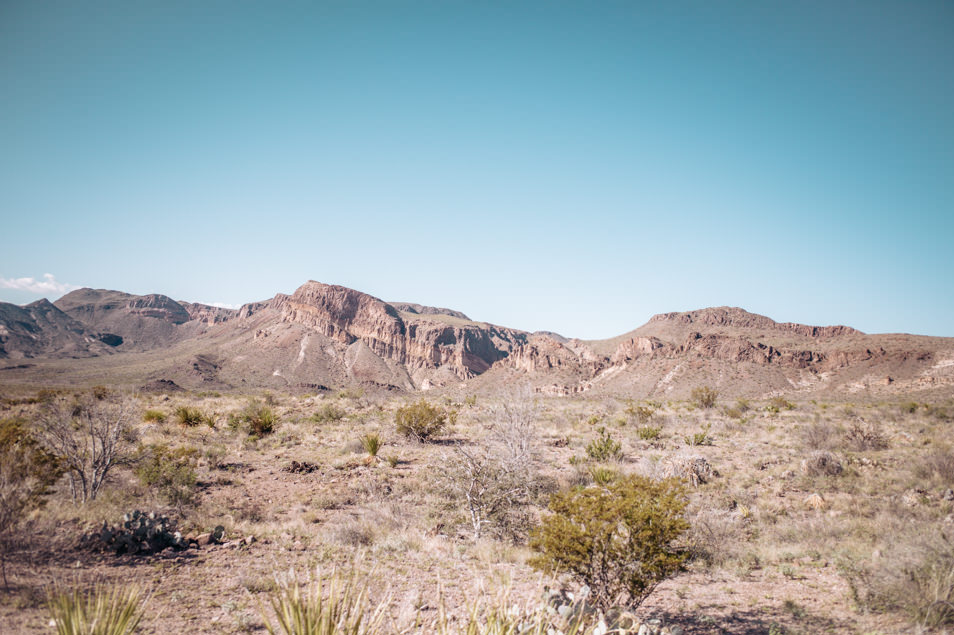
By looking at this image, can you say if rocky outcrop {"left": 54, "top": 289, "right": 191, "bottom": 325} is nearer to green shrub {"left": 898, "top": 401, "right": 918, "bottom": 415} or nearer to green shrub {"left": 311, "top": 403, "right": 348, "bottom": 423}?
green shrub {"left": 311, "top": 403, "right": 348, "bottom": 423}

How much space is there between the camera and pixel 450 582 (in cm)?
603

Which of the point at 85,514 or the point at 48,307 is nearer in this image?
the point at 85,514

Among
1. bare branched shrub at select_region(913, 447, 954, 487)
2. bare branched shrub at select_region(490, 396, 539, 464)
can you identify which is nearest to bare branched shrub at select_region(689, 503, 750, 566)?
bare branched shrub at select_region(490, 396, 539, 464)

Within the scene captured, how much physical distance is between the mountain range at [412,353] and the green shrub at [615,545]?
40.8 metres

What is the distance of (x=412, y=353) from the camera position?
378ft

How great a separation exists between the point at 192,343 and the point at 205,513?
111502 millimetres

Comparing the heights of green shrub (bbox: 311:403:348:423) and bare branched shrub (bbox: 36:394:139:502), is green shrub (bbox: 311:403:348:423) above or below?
below

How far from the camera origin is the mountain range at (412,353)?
46250mm

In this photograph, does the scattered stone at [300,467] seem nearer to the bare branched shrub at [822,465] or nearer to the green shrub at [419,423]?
the green shrub at [419,423]

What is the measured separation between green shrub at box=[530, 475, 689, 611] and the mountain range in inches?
1608

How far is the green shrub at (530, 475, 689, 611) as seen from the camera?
491cm

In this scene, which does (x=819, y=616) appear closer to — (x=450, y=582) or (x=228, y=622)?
(x=450, y=582)

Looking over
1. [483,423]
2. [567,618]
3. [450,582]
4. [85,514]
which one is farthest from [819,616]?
[483,423]

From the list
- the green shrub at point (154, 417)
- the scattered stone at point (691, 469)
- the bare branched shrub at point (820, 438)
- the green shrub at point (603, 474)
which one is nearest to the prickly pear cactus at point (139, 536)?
the green shrub at point (603, 474)
